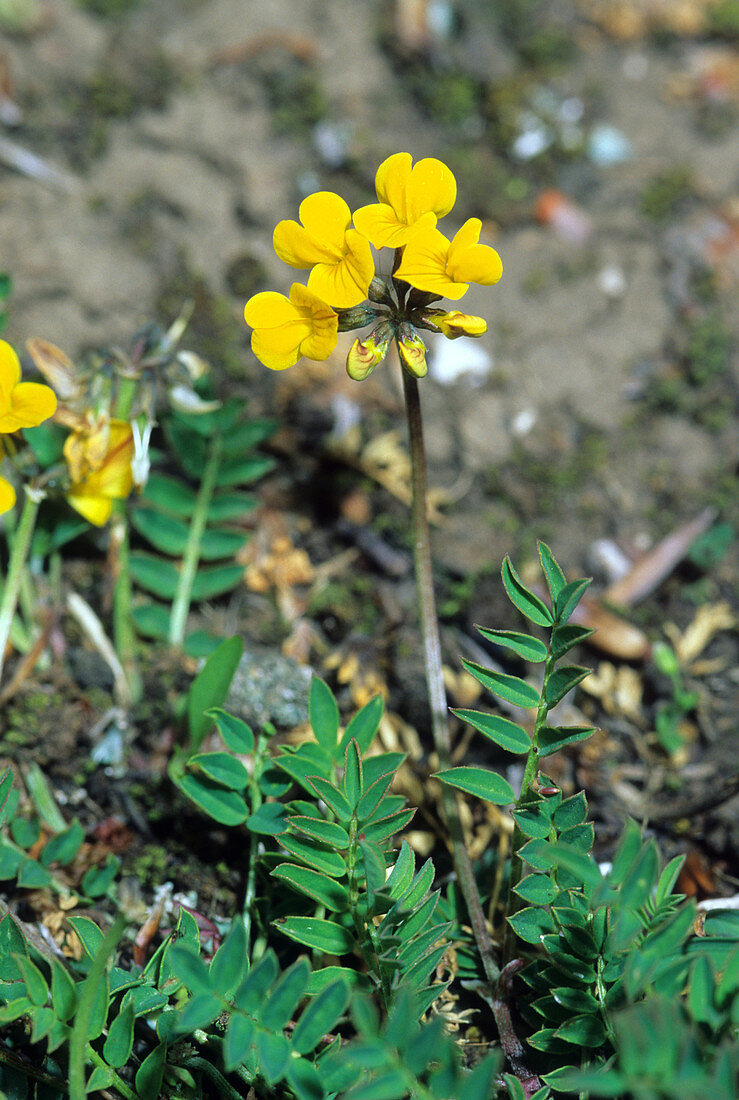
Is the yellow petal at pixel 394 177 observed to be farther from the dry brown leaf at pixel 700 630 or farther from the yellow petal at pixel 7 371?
the dry brown leaf at pixel 700 630

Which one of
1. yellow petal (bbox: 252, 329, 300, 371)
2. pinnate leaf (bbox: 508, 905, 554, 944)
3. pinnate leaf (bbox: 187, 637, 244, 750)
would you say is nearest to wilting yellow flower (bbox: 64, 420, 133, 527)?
pinnate leaf (bbox: 187, 637, 244, 750)

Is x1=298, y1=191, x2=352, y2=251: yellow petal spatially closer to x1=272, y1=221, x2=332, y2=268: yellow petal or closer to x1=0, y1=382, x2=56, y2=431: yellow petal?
x1=272, y1=221, x2=332, y2=268: yellow petal

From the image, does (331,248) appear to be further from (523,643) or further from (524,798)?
(524,798)

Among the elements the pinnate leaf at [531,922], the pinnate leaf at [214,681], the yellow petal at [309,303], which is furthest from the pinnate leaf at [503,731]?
the yellow petal at [309,303]

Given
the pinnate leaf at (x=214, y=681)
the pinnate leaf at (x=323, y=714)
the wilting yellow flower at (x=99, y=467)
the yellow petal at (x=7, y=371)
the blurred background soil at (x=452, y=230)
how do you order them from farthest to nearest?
1. the blurred background soil at (x=452, y=230)
2. the wilting yellow flower at (x=99, y=467)
3. the pinnate leaf at (x=214, y=681)
4. the pinnate leaf at (x=323, y=714)
5. the yellow petal at (x=7, y=371)

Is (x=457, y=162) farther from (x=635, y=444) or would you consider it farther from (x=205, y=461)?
(x=205, y=461)

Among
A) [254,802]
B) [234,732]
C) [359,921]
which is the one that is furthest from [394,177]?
[359,921]

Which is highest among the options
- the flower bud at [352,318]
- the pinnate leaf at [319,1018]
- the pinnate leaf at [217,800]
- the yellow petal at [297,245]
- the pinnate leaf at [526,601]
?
the yellow petal at [297,245]

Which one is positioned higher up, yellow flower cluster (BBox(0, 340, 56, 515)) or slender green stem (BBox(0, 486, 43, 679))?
yellow flower cluster (BBox(0, 340, 56, 515))

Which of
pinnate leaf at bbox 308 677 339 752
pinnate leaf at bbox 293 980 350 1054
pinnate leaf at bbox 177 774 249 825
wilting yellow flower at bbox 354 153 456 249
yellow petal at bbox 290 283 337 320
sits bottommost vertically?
pinnate leaf at bbox 293 980 350 1054

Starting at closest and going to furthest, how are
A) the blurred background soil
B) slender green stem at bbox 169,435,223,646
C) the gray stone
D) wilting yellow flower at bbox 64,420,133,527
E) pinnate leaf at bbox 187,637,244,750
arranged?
pinnate leaf at bbox 187,637,244,750 < wilting yellow flower at bbox 64,420,133,527 < the gray stone < slender green stem at bbox 169,435,223,646 < the blurred background soil
